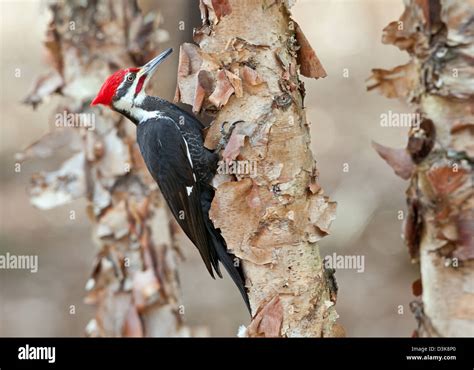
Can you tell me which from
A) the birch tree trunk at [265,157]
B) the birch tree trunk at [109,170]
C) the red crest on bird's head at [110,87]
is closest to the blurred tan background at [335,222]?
the birch tree trunk at [109,170]

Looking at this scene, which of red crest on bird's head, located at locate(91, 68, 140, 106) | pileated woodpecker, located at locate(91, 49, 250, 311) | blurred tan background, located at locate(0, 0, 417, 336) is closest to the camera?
pileated woodpecker, located at locate(91, 49, 250, 311)

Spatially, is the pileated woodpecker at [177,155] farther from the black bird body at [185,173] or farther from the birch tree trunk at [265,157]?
the birch tree trunk at [265,157]

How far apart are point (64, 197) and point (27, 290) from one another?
115cm

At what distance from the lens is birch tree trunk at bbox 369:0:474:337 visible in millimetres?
1397

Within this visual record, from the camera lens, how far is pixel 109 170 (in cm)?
204

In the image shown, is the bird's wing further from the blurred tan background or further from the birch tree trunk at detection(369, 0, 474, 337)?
the blurred tan background

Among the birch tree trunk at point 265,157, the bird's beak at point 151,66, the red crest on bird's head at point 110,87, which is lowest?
the birch tree trunk at point 265,157

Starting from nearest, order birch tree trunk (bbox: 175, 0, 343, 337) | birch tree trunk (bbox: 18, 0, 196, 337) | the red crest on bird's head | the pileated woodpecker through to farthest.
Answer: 1. birch tree trunk (bbox: 175, 0, 343, 337)
2. the pileated woodpecker
3. the red crest on bird's head
4. birch tree trunk (bbox: 18, 0, 196, 337)

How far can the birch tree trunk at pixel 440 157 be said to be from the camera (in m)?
1.40

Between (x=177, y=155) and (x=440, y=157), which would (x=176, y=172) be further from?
(x=440, y=157)

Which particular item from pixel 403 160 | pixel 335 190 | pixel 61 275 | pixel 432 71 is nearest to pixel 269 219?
pixel 403 160

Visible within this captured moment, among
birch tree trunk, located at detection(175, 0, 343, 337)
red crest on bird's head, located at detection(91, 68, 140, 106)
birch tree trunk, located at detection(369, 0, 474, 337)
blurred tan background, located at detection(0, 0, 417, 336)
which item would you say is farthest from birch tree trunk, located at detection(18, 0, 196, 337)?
birch tree trunk, located at detection(369, 0, 474, 337)

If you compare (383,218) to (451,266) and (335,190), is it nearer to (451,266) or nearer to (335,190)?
(335,190)

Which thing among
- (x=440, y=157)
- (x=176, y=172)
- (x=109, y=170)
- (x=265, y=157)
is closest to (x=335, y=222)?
(x=109, y=170)
